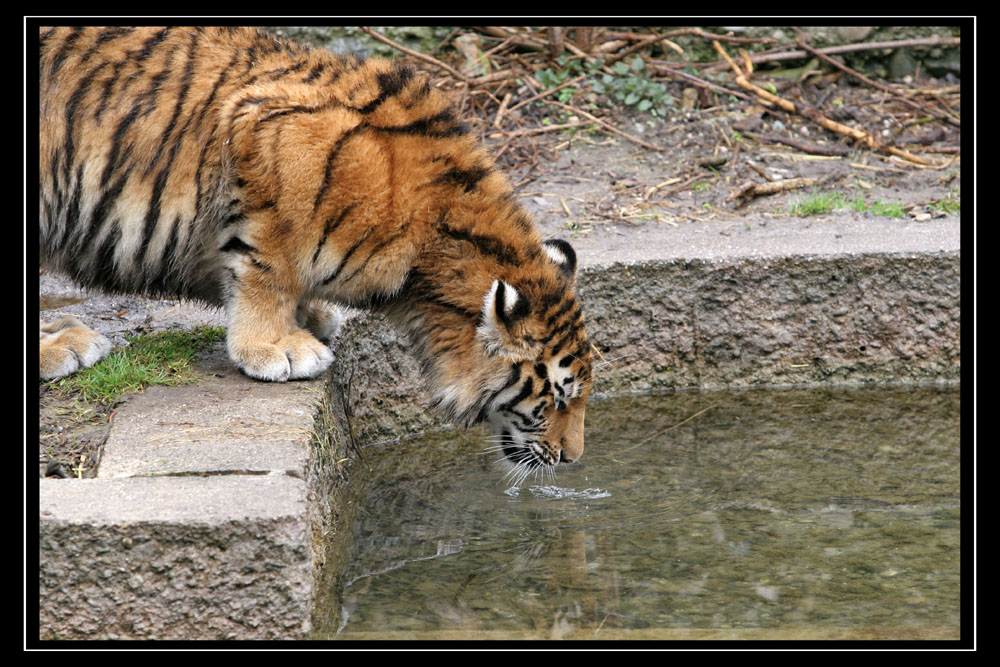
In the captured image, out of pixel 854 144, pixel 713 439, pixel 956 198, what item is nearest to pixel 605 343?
pixel 713 439

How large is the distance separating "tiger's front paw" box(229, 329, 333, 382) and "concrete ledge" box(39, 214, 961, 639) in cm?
5

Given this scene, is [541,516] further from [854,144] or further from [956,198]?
[854,144]

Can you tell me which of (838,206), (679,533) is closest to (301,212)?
(679,533)

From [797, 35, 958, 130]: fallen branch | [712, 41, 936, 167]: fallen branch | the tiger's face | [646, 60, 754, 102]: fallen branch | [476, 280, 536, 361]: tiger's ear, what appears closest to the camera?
[476, 280, 536, 361]: tiger's ear

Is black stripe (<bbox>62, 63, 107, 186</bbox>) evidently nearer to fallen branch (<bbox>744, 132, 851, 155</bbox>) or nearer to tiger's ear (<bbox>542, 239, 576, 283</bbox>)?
tiger's ear (<bbox>542, 239, 576, 283</bbox>)

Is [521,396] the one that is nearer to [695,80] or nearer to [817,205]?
[817,205]

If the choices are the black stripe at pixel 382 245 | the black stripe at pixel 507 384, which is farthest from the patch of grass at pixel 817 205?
the black stripe at pixel 382 245

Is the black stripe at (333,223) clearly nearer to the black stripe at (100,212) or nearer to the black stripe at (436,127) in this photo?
the black stripe at (436,127)

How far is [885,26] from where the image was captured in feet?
27.9

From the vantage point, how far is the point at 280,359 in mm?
4215

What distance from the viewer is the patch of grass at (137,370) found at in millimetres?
4137

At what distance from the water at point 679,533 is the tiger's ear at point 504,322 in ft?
2.24

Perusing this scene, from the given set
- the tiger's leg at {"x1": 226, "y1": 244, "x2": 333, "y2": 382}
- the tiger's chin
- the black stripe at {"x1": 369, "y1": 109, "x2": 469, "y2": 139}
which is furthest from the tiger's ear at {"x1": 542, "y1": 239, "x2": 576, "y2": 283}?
the tiger's leg at {"x1": 226, "y1": 244, "x2": 333, "y2": 382}

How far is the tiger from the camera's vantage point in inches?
159
